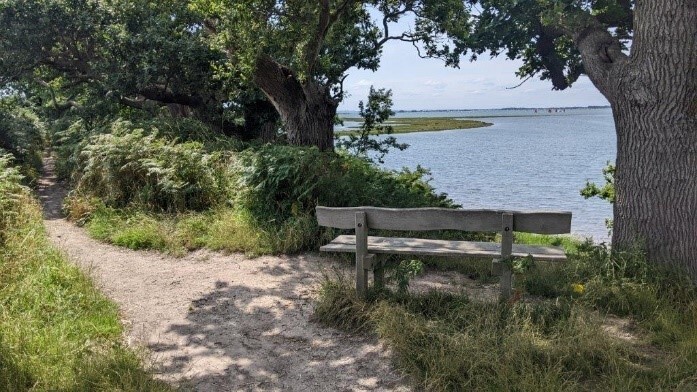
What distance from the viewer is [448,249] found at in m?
5.66

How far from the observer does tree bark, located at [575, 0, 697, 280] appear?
5793 millimetres

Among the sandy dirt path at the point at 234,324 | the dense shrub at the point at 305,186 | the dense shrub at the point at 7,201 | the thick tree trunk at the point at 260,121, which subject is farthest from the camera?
the thick tree trunk at the point at 260,121

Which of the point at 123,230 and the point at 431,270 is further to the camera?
the point at 123,230

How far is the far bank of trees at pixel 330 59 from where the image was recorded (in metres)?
5.91

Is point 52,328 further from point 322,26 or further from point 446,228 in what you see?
point 322,26

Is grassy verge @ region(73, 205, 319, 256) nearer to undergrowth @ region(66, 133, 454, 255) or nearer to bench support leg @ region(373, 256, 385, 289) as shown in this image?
undergrowth @ region(66, 133, 454, 255)

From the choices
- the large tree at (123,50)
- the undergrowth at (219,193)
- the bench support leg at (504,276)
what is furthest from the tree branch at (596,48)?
the large tree at (123,50)

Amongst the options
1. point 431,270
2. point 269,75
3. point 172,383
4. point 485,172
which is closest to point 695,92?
point 431,270

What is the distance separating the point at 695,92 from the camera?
228 inches

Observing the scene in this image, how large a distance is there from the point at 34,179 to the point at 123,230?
619 centimetres

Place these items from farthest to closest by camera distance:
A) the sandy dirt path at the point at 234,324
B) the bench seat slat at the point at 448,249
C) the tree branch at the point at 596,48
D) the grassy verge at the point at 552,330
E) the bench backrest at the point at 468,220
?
the tree branch at the point at 596,48 < the bench seat slat at the point at 448,249 < the bench backrest at the point at 468,220 < the sandy dirt path at the point at 234,324 < the grassy verge at the point at 552,330

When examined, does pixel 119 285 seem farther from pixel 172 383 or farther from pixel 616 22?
pixel 616 22

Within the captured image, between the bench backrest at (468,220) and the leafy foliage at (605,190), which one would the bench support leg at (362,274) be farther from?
the leafy foliage at (605,190)

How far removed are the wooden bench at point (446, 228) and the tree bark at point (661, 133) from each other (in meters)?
1.35
